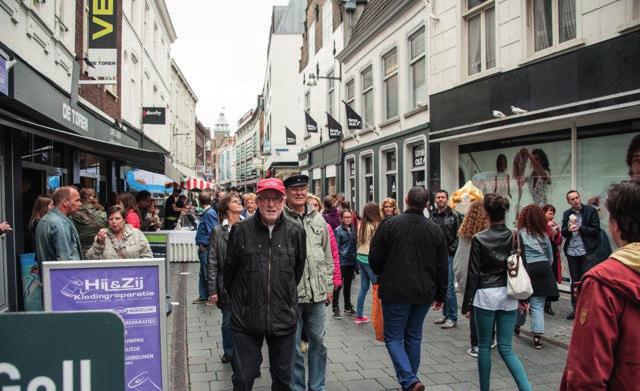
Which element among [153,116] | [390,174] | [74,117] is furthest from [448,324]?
[153,116]

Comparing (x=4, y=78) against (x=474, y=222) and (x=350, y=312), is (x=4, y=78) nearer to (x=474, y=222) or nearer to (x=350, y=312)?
(x=350, y=312)

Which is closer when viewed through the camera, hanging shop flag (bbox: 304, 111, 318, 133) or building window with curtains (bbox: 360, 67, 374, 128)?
building window with curtains (bbox: 360, 67, 374, 128)

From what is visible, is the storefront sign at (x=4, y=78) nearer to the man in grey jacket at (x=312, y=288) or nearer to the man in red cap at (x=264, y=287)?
the man in grey jacket at (x=312, y=288)

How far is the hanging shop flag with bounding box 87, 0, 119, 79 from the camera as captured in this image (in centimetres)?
1003

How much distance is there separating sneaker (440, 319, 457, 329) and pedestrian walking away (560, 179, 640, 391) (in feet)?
16.3

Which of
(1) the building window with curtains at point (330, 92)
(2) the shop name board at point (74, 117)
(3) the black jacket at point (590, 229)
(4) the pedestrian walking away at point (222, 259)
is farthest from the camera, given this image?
(1) the building window with curtains at point (330, 92)

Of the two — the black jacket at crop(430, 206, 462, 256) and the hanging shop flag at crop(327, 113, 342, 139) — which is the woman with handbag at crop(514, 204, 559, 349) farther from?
the hanging shop flag at crop(327, 113, 342, 139)

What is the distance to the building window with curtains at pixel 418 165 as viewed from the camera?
1380cm

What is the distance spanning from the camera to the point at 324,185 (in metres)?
24.2

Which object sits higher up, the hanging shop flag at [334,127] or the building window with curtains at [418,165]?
the hanging shop flag at [334,127]

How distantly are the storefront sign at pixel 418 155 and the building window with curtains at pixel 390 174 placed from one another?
1.35 metres

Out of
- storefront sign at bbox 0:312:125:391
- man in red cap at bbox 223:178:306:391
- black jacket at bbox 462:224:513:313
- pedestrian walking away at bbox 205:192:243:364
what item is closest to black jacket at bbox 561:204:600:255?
black jacket at bbox 462:224:513:313

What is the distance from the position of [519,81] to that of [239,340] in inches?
319

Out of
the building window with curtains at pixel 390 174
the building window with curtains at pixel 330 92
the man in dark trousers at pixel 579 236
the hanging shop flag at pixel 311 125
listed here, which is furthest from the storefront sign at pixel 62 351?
the building window with curtains at pixel 330 92
